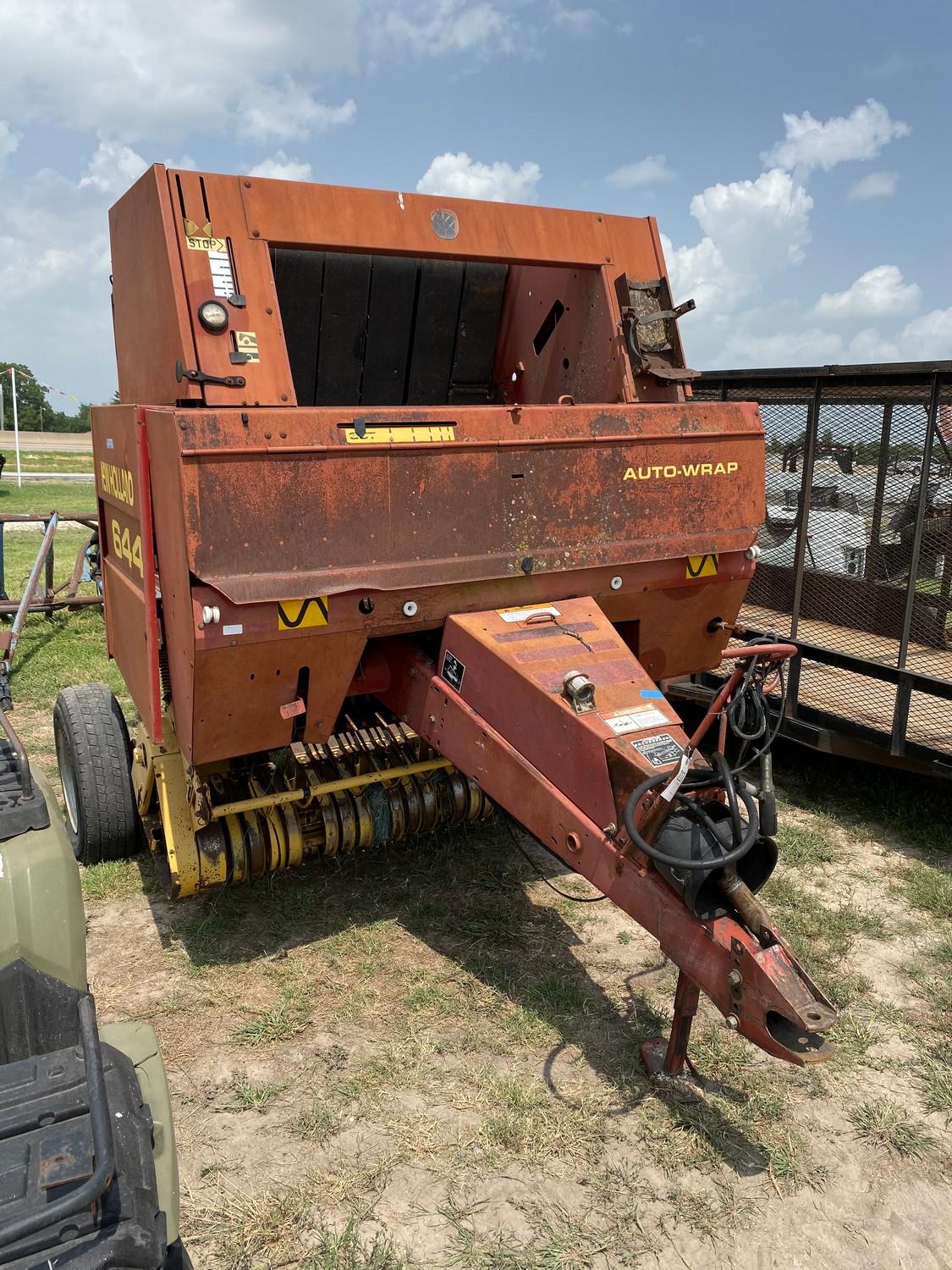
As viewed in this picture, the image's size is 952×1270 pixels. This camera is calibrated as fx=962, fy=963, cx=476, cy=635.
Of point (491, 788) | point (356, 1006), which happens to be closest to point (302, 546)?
point (491, 788)

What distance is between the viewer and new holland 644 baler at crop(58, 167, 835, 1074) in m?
2.79

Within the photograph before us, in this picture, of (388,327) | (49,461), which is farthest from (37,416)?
(388,327)

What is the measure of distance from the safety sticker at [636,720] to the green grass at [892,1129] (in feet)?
4.12

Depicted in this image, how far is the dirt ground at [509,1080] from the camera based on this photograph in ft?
7.90

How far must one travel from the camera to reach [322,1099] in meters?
2.87

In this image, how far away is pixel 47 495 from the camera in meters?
20.2

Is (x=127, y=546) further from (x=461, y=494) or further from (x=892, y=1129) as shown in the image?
(x=892, y=1129)

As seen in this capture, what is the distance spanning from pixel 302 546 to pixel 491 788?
1013 mm

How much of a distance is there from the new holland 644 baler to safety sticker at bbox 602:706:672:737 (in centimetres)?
1

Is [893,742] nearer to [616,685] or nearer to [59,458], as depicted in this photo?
[616,685]

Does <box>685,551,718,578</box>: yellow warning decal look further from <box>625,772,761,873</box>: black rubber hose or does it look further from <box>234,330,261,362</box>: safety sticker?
<box>234,330,261,362</box>: safety sticker

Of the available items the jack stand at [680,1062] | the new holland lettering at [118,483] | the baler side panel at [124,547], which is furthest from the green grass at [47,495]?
the jack stand at [680,1062]

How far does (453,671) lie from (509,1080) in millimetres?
1327

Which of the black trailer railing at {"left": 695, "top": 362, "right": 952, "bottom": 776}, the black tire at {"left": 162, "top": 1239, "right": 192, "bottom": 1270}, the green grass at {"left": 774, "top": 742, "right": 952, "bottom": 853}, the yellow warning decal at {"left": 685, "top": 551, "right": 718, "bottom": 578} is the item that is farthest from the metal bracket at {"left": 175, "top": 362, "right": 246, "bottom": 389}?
the green grass at {"left": 774, "top": 742, "right": 952, "bottom": 853}
